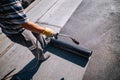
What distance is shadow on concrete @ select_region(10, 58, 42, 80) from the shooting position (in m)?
3.40

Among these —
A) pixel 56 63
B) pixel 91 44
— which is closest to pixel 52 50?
pixel 56 63

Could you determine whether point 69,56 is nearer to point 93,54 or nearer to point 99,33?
point 93,54

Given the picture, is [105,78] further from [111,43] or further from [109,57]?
[111,43]

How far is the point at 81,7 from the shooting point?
16.9ft

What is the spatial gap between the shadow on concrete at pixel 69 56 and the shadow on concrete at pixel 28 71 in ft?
1.76

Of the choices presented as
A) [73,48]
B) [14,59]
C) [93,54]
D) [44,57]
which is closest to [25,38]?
[44,57]

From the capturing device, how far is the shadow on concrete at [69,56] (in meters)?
3.38

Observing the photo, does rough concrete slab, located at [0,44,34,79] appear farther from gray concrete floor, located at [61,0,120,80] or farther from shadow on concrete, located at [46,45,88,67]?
gray concrete floor, located at [61,0,120,80]

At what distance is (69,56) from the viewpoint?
3580 mm

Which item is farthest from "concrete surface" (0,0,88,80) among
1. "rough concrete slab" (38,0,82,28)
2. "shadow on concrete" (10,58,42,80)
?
"rough concrete slab" (38,0,82,28)

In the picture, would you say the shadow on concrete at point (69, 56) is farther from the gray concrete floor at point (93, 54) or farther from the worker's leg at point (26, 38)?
the worker's leg at point (26, 38)

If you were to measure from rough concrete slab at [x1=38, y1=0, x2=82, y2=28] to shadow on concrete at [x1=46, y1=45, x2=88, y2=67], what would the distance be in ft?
3.46

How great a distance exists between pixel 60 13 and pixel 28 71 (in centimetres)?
264

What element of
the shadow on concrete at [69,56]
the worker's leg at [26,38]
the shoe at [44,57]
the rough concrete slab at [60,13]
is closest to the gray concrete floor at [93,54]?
the shadow on concrete at [69,56]
